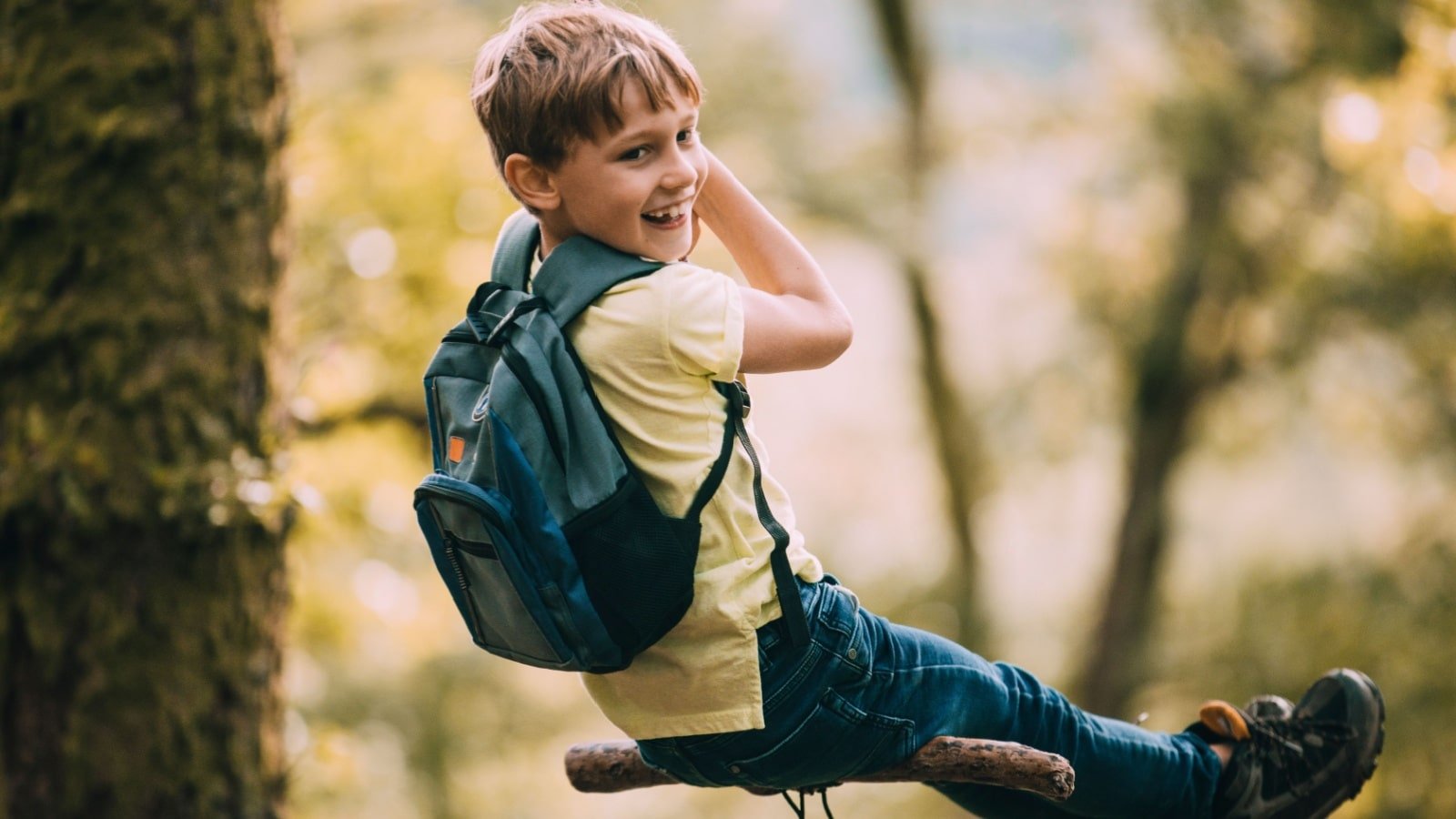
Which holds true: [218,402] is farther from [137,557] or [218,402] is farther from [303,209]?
[303,209]

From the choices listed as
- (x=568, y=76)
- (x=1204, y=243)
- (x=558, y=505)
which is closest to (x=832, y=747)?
(x=558, y=505)

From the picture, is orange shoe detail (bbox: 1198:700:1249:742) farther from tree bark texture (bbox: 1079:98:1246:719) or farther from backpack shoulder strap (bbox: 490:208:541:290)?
tree bark texture (bbox: 1079:98:1246:719)

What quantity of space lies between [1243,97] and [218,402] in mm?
9119

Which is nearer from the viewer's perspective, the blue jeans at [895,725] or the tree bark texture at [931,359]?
the blue jeans at [895,725]

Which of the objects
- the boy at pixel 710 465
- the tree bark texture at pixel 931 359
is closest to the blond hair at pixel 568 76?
the boy at pixel 710 465

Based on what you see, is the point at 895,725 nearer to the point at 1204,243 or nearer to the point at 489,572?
the point at 489,572

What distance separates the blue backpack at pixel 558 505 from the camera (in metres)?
2.10

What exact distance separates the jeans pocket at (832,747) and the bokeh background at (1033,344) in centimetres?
419

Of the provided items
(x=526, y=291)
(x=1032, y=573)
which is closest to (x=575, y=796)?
(x=1032, y=573)

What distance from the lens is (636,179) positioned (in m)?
2.20

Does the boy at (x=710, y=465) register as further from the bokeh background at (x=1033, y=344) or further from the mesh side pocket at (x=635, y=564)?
the bokeh background at (x=1033, y=344)

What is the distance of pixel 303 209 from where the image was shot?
24.1 ft

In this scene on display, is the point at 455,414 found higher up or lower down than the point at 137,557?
higher up

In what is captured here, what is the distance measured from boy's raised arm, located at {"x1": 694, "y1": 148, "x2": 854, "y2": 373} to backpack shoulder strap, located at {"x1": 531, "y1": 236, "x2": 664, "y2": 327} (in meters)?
0.20
